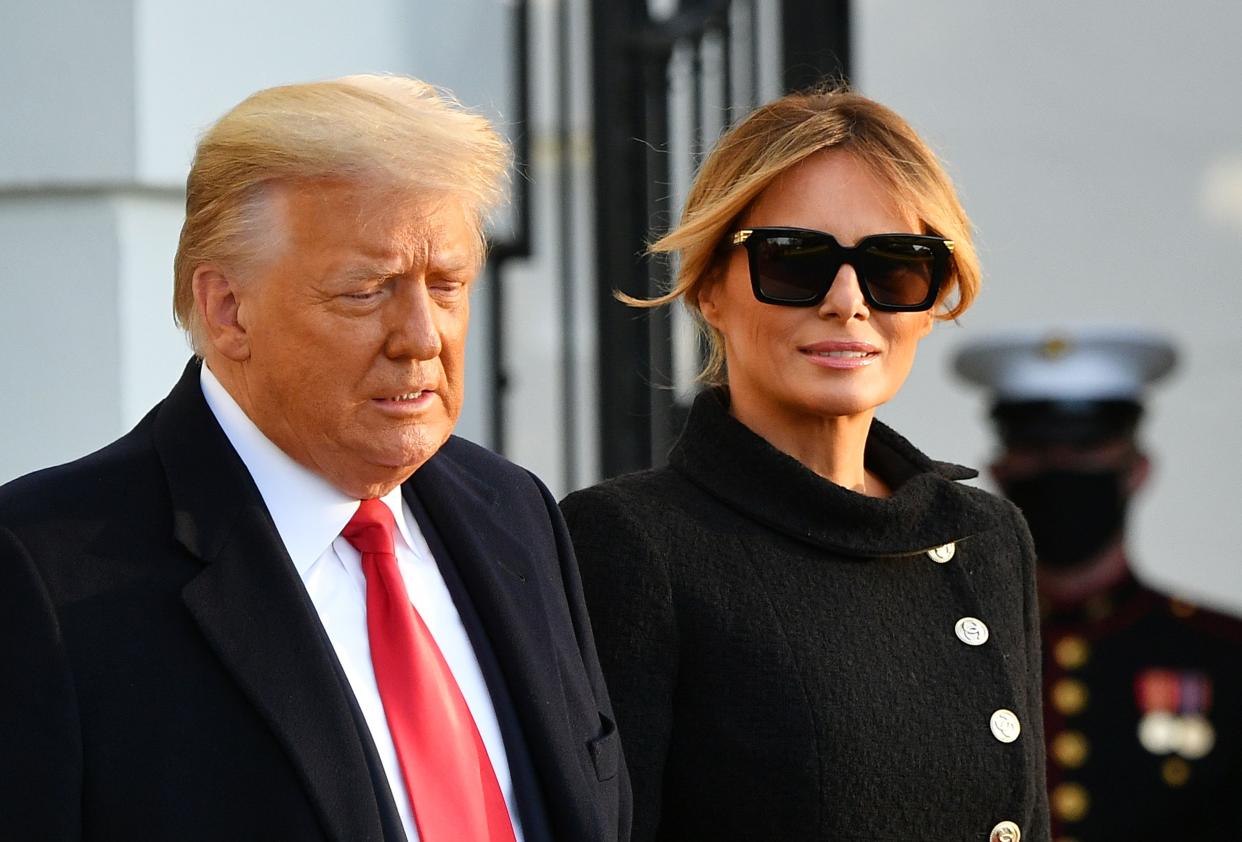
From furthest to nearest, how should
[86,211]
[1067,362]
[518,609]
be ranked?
[1067,362] → [86,211] → [518,609]

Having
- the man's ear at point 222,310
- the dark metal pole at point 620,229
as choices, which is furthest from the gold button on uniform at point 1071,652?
the man's ear at point 222,310

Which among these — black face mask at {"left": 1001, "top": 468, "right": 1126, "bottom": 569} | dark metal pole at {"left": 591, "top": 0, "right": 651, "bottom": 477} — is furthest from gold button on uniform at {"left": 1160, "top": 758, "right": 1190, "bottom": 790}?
dark metal pole at {"left": 591, "top": 0, "right": 651, "bottom": 477}

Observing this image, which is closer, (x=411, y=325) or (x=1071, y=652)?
(x=411, y=325)

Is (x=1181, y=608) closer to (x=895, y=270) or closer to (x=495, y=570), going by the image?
(x=895, y=270)

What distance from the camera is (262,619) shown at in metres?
1.60

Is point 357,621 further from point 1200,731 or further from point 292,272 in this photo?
point 1200,731

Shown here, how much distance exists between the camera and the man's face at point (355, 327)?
5.34 feet

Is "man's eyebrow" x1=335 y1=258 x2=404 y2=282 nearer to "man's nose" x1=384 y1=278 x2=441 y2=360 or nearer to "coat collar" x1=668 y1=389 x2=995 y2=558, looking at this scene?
"man's nose" x1=384 y1=278 x2=441 y2=360

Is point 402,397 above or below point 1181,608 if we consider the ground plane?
→ above

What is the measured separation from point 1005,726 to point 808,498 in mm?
341

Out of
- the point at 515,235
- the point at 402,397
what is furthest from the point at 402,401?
the point at 515,235

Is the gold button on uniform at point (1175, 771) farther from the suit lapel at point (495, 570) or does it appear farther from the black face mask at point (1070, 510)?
the suit lapel at point (495, 570)

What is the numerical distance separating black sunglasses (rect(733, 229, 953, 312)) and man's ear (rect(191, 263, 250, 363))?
0.66 meters

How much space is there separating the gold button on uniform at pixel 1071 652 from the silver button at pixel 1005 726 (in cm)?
171
